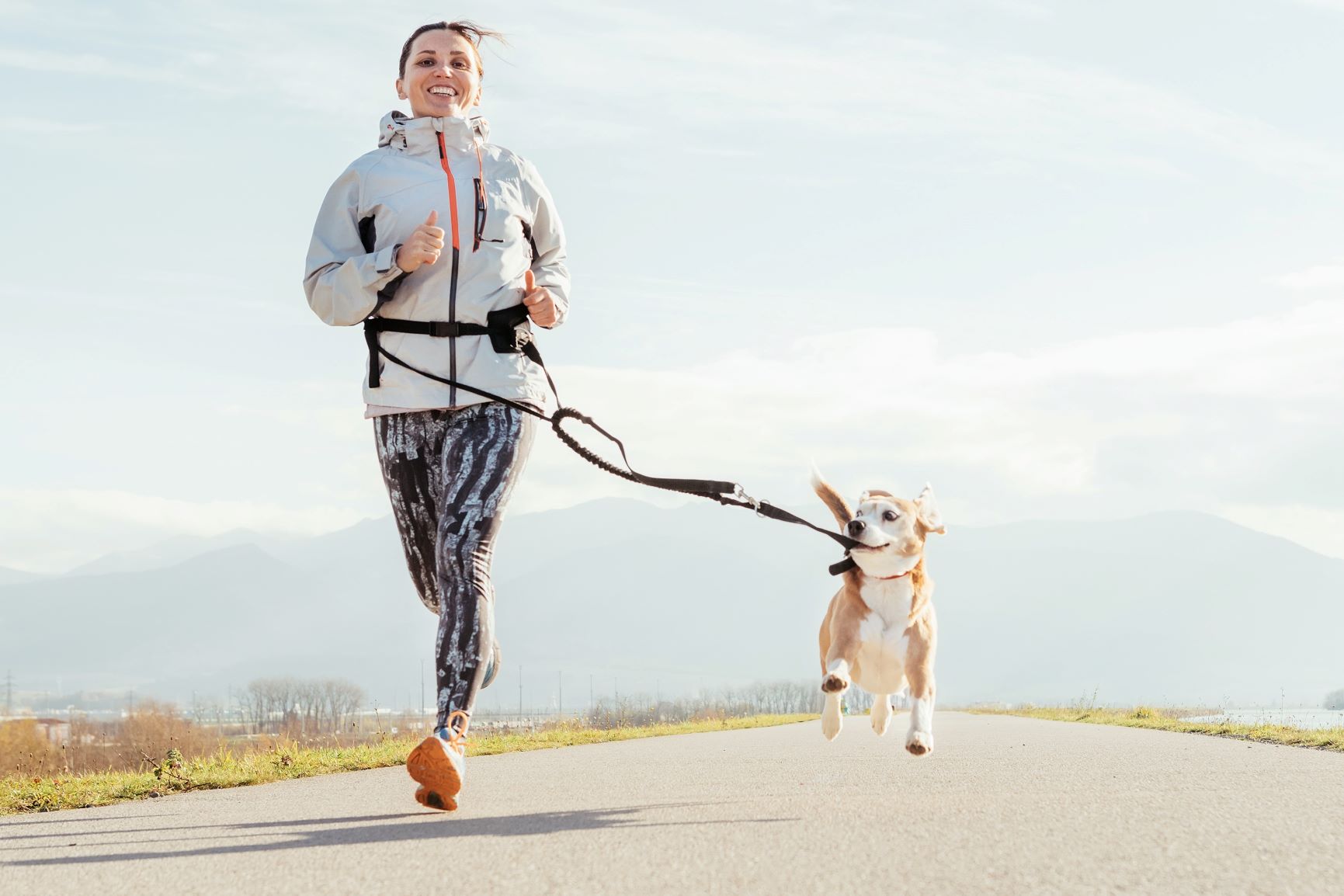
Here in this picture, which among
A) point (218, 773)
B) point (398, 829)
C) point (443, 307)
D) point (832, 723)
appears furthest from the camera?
point (218, 773)

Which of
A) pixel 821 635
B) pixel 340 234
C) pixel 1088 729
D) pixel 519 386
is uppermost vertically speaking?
pixel 340 234

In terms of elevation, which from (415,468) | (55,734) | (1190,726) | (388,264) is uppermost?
(388,264)

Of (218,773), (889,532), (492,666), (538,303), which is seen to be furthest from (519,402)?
(218,773)

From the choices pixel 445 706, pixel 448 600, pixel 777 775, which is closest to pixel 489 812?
pixel 445 706

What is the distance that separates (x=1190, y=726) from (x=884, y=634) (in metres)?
9.00

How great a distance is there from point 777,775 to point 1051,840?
2876 millimetres

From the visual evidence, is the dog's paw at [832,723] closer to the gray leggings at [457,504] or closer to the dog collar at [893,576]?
the dog collar at [893,576]

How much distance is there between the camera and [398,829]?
14.4ft

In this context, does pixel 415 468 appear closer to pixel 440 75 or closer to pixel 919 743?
pixel 440 75

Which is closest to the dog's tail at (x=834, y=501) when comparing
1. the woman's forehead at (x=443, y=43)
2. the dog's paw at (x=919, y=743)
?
the dog's paw at (x=919, y=743)

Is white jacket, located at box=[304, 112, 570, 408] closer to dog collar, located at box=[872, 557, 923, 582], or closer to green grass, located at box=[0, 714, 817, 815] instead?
dog collar, located at box=[872, 557, 923, 582]

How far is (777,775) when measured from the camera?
6.55 m

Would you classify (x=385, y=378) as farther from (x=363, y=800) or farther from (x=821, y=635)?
(x=821, y=635)

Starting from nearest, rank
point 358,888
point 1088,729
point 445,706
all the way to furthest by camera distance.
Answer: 1. point 358,888
2. point 445,706
3. point 1088,729
